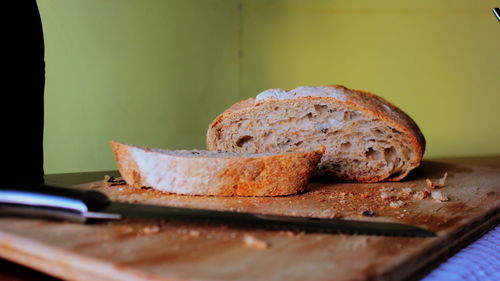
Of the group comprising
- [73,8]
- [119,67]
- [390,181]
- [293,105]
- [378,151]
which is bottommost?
[390,181]

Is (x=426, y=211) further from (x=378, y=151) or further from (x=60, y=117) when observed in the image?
(x=60, y=117)

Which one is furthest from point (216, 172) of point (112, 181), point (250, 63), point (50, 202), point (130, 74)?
point (250, 63)

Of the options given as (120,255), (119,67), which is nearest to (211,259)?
(120,255)

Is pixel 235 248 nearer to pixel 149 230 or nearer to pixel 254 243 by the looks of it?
pixel 254 243

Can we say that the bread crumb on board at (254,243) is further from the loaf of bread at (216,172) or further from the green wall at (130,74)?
the green wall at (130,74)

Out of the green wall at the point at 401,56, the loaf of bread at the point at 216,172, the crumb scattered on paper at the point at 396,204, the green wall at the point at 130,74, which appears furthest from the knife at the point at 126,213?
the green wall at the point at 401,56

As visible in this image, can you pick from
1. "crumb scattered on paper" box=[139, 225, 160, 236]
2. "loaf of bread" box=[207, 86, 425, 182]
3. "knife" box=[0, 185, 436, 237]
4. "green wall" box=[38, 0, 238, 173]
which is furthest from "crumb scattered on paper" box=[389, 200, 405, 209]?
"green wall" box=[38, 0, 238, 173]
